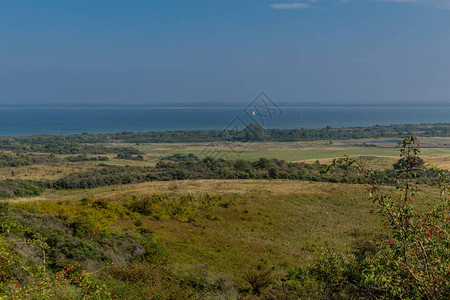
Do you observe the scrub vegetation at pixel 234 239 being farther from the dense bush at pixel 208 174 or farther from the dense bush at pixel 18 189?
the dense bush at pixel 208 174

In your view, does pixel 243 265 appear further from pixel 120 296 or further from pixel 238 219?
pixel 238 219

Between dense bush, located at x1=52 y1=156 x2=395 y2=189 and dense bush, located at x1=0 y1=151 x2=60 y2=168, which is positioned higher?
dense bush, located at x1=0 y1=151 x2=60 y2=168

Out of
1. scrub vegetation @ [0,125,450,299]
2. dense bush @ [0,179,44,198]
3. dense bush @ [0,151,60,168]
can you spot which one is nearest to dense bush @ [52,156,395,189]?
scrub vegetation @ [0,125,450,299]

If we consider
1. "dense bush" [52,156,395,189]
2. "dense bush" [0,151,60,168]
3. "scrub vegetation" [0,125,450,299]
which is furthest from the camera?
"dense bush" [0,151,60,168]

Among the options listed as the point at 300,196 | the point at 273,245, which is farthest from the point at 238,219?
the point at 300,196

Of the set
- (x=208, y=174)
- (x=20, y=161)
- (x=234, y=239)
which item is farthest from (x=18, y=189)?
(x=234, y=239)

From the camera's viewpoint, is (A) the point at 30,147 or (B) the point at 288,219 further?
(A) the point at 30,147

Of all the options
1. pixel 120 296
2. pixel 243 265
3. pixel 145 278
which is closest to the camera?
pixel 120 296

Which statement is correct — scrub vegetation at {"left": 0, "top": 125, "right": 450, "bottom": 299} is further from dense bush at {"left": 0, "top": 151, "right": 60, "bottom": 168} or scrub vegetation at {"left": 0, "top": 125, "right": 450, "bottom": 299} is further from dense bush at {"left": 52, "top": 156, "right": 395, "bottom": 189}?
dense bush at {"left": 0, "top": 151, "right": 60, "bottom": 168}

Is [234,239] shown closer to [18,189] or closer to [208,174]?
[18,189]

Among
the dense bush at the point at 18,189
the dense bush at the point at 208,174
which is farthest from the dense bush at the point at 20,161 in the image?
the dense bush at the point at 18,189

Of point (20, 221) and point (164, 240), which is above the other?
point (20, 221)
